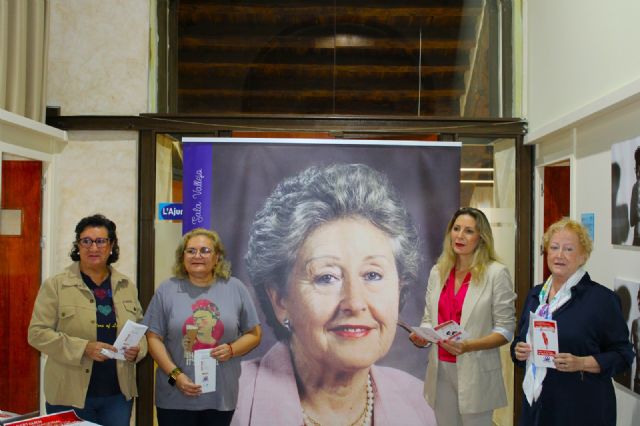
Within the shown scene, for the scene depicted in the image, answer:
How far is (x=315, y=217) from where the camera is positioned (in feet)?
14.4

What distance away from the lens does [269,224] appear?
441 cm

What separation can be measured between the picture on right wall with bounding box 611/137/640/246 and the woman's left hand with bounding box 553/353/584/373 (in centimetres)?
69

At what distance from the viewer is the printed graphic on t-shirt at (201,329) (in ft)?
11.3

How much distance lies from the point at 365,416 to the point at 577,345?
6.20 feet

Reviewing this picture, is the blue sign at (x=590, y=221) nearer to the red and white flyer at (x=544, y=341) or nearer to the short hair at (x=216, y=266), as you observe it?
the red and white flyer at (x=544, y=341)

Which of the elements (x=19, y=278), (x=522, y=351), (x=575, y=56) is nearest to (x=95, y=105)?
(x=19, y=278)

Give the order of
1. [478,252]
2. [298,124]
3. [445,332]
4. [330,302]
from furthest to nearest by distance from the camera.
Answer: [298,124] < [330,302] < [478,252] < [445,332]

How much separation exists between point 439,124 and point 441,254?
968 millimetres

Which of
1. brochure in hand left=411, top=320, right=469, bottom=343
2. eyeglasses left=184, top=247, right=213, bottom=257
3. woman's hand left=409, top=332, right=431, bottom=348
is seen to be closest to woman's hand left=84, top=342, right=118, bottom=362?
eyeglasses left=184, top=247, right=213, bottom=257

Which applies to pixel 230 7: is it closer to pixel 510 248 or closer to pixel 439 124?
pixel 439 124

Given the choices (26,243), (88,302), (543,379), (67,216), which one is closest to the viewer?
(543,379)

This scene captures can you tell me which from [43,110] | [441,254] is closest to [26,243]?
[43,110]

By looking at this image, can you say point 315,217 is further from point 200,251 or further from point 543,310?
point 543,310

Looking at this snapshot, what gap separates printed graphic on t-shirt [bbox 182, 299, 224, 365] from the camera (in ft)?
11.3
